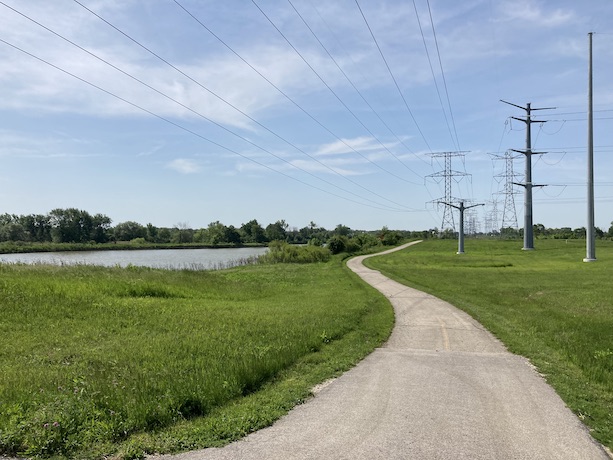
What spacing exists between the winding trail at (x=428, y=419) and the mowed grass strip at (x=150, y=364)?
0.45 metres

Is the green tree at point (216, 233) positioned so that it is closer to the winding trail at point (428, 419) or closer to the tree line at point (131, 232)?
the tree line at point (131, 232)

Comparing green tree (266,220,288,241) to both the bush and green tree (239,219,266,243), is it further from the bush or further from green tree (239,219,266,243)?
the bush

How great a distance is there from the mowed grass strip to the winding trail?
0.45 metres

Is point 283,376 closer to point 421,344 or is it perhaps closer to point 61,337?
point 421,344

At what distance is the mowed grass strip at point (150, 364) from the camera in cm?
531

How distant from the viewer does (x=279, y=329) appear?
12.2 meters

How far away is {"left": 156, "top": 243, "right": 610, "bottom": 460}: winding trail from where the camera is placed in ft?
16.3

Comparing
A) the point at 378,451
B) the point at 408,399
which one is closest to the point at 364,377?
the point at 408,399

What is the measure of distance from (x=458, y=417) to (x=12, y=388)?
6.16m

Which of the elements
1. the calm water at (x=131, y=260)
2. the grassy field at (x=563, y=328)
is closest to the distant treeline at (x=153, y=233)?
the calm water at (x=131, y=260)

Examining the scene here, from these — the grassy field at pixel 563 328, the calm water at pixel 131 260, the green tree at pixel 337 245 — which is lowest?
the calm water at pixel 131 260

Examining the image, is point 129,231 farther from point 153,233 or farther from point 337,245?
point 337,245

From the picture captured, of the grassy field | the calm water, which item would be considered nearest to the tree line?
the calm water

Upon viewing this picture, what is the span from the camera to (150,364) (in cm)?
832
